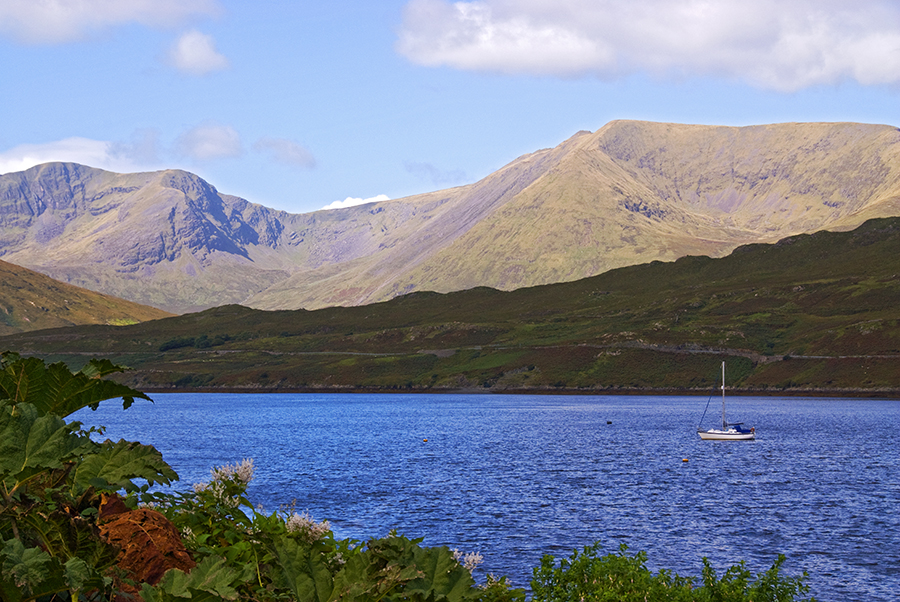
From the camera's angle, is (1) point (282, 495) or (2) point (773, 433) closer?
(1) point (282, 495)

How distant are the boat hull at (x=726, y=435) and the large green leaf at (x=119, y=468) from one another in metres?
143

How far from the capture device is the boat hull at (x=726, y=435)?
461 ft

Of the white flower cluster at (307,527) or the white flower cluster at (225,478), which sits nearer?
the white flower cluster at (307,527)

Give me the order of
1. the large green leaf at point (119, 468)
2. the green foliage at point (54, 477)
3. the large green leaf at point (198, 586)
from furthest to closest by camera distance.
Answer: the large green leaf at point (119, 468) → the large green leaf at point (198, 586) → the green foliage at point (54, 477)

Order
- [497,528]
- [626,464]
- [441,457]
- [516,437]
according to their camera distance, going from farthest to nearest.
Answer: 1. [516,437]
2. [441,457]
3. [626,464]
4. [497,528]

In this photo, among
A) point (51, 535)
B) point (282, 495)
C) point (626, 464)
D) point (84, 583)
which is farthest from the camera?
point (626, 464)

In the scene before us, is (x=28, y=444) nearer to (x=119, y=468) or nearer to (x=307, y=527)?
(x=119, y=468)

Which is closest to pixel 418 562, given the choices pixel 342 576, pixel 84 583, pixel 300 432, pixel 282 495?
pixel 342 576

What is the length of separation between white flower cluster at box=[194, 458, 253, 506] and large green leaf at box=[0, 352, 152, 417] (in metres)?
5.22

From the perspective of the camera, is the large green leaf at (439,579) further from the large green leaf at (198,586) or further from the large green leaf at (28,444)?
the large green leaf at (28,444)

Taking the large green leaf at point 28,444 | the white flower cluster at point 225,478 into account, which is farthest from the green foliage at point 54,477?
the white flower cluster at point 225,478

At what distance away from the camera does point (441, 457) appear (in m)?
117

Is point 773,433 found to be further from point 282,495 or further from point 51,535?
point 51,535

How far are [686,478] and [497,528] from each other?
40.3 meters
